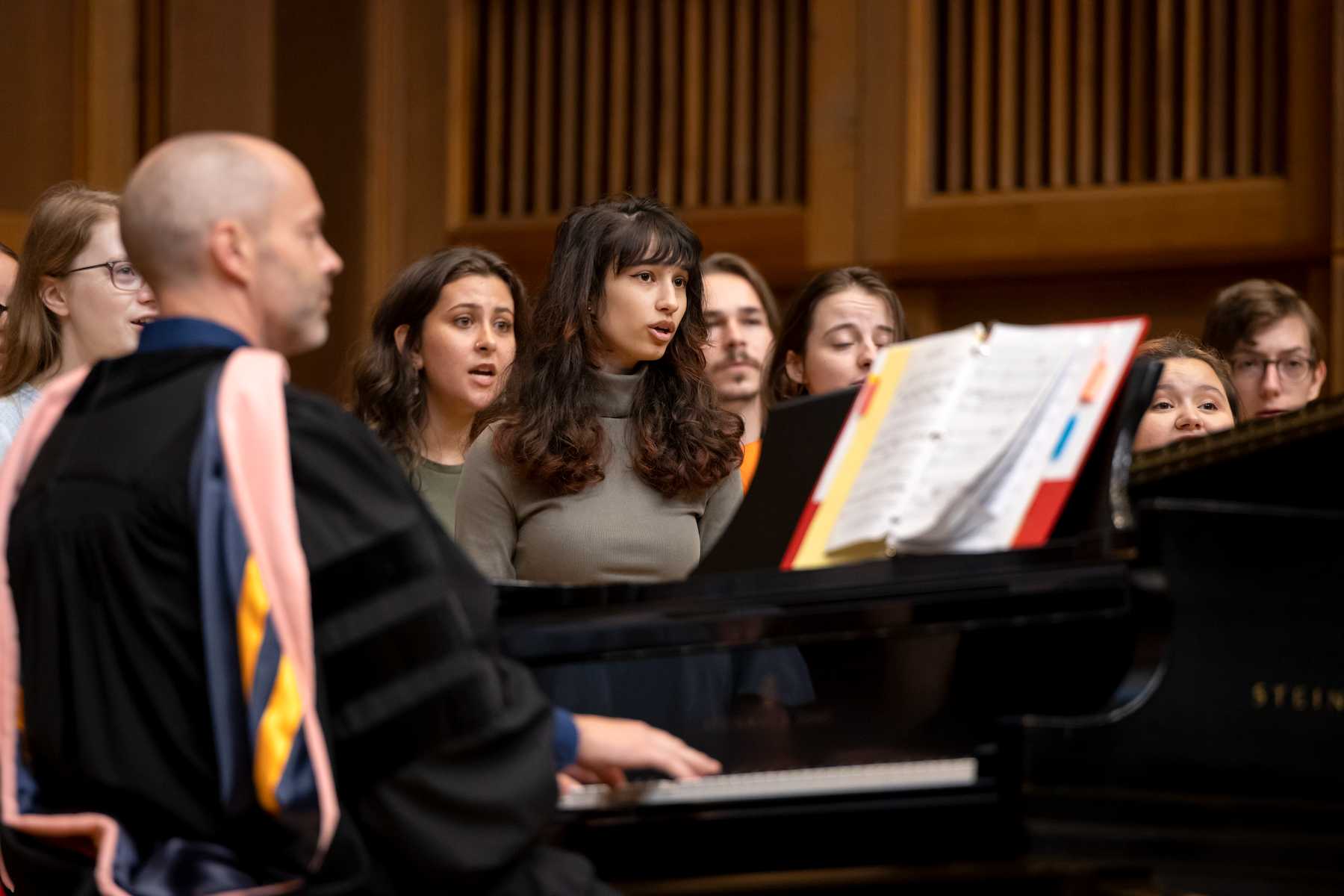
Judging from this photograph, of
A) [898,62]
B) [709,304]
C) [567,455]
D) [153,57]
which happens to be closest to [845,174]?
[898,62]

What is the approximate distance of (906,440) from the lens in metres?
2.12

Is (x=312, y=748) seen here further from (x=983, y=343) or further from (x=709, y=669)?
(x=983, y=343)

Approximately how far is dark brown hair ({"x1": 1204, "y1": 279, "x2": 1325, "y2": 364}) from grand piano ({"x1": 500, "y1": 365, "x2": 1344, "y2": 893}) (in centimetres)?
220

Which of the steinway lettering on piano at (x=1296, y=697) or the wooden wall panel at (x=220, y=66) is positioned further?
the wooden wall panel at (x=220, y=66)

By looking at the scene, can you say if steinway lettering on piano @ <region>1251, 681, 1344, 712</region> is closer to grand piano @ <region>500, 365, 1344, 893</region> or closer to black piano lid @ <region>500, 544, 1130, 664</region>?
grand piano @ <region>500, 365, 1344, 893</region>

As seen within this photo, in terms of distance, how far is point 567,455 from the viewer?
3053mm

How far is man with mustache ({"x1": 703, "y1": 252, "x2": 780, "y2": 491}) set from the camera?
14.0 feet

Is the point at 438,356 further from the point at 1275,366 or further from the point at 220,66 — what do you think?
the point at 220,66

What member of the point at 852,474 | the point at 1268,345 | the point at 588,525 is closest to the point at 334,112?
the point at 1268,345

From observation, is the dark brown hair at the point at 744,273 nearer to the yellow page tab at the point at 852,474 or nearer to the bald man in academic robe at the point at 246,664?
the yellow page tab at the point at 852,474

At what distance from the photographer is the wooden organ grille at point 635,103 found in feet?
18.2

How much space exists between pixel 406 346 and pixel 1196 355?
167 cm

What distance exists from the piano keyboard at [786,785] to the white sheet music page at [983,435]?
0.91 feet

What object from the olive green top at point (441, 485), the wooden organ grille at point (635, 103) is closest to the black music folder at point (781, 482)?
the olive green top at point (441, 485)
